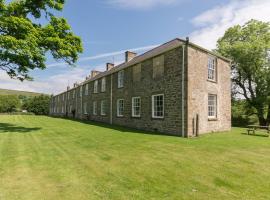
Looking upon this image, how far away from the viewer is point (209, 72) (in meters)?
15.9

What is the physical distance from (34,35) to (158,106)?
10021mm

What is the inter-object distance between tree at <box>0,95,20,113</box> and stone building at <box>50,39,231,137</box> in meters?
62.6

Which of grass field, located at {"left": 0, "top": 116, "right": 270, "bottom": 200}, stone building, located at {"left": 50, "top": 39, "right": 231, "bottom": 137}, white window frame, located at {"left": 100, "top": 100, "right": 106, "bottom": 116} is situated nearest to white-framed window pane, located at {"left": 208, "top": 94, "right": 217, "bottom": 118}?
stone building, located at {"left": 50, "top": 39, "right": 231, "bottom": 137}

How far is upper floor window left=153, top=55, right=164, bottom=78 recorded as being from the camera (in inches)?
603

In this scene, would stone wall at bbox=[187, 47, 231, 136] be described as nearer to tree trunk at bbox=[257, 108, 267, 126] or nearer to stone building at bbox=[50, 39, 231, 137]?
stone building at bbox=[50, 39, 231, 137]

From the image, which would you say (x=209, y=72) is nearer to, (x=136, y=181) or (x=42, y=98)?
(x=136, y=181)

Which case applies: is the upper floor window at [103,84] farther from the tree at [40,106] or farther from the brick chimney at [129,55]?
the tree at [40,106]

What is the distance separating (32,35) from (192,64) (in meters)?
10.8

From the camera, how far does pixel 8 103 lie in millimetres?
69312

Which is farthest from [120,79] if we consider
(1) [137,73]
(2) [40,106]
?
(2) [40,106]

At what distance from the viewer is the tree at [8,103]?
68.3 m

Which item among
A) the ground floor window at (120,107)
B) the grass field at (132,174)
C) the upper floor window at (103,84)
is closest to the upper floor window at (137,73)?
the ground floor window at (120,107)

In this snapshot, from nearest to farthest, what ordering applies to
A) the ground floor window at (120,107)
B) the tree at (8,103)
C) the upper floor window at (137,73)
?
the upper floor window at (137,73) < the ground floor window at (120,107) < the tree at (8,103)

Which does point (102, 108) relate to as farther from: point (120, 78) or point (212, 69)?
point (212, 69)
